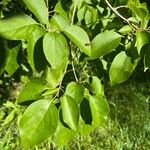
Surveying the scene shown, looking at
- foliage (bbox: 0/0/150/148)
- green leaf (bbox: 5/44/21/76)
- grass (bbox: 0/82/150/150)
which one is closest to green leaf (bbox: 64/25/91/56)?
foliage (bbox: 0/0/150/148)

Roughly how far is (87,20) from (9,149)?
1.29m

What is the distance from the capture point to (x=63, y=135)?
1.05 m

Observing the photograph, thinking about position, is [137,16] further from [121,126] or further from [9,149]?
[121,126]

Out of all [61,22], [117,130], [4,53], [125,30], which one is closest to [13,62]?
[4,53]

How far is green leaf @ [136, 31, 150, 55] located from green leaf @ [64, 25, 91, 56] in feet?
0.39

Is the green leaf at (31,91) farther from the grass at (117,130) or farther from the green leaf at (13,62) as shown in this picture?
the grass at (117,130)

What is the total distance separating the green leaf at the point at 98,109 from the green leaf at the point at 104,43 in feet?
0.45

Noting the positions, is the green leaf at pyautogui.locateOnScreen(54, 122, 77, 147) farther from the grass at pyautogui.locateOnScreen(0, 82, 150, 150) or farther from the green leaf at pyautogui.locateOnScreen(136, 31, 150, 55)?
the grass at pyautogui.locateOnScreen(0, 82, 150, 150)

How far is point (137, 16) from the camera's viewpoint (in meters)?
1.09

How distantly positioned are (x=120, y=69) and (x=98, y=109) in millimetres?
129

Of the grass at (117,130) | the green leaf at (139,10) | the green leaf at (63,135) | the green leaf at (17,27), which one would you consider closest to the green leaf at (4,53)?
the green leaf at (17,27)

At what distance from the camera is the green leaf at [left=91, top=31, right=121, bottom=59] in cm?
101

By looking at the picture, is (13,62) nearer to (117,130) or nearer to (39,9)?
(39,9)

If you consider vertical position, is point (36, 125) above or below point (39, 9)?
below
